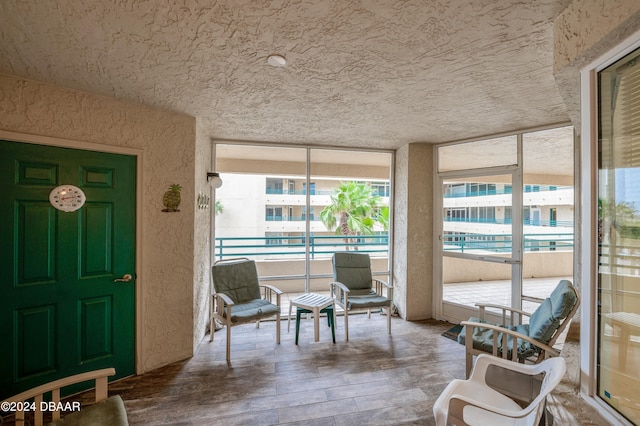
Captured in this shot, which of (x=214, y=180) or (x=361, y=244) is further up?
(x=214, y=180)

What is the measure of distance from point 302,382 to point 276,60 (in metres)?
2.44

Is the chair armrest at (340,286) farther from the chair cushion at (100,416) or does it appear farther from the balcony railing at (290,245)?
the chair cushion at (100,416)

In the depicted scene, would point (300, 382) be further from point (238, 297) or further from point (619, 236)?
point (619, 236)

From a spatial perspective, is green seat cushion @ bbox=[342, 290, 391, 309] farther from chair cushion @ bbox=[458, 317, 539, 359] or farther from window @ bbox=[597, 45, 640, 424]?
window @ bbox=[597, 45, 640, 424]

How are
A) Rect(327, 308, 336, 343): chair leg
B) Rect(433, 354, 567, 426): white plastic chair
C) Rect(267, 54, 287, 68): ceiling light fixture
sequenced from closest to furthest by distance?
1. Rect(433, 354, 567, 426): white plastic chair
2. Rect(267, 54, 287, 68): ceiling light fixture
3. Rect(327, 308, 336, 343): chair leg

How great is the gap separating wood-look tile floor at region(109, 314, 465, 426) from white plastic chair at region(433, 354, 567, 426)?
0.52 metres

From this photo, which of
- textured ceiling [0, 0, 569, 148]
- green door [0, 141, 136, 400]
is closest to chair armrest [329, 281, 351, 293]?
textured ceiling [0, 0, 569, 148]

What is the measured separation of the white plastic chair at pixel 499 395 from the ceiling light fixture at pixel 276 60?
2.03 meters

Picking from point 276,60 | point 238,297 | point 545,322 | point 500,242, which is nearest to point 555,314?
point 545,322

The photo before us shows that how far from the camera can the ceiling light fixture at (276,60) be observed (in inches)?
64.8

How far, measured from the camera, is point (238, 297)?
320 cm

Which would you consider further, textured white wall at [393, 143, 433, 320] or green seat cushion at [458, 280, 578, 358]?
textured white wall at [393, 143, 433, 320]

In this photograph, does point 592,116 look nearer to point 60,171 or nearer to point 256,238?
point 60,171

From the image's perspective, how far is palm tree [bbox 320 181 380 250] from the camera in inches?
204
